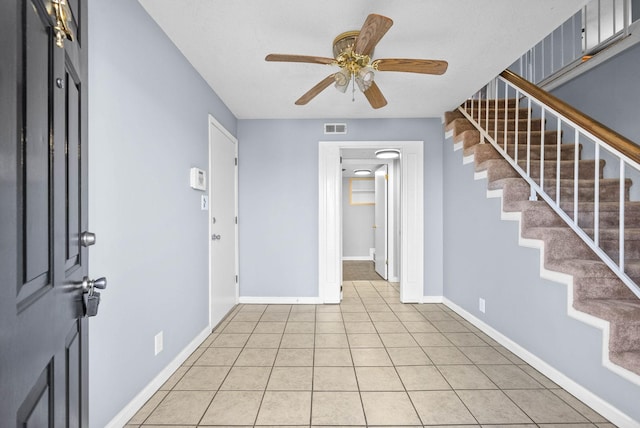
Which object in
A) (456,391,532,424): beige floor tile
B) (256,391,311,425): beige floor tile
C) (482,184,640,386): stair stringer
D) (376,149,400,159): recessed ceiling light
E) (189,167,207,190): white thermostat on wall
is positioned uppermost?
(376,149,400,159): recessed ceiling light

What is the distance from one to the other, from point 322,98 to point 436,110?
1.48 m

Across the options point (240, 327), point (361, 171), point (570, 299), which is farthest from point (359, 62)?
point (361, 171)

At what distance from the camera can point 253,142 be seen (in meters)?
4.02

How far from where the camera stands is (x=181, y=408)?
6.13 feet

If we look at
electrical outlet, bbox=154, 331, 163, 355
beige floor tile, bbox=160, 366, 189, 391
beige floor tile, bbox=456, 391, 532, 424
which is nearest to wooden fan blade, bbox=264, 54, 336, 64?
electrical outlet, bbox=154, 331, 163, 355

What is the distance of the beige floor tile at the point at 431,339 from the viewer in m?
2.78

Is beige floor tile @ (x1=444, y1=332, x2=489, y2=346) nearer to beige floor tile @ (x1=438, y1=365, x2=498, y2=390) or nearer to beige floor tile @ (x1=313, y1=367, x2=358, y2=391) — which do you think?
beige floor tile @ (x1=438, y1=365, x2=498, y2=390)

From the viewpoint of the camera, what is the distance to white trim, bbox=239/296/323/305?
398 centimetres

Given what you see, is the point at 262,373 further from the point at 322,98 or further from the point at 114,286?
the point at 322,98

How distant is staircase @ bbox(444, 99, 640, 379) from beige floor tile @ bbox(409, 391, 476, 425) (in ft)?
2.91

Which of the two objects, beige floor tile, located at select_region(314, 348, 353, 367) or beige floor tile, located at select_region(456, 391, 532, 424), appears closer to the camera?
beige floor tile, located at select_region(456, 391, 532, 424)

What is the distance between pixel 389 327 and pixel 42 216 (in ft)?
10.1

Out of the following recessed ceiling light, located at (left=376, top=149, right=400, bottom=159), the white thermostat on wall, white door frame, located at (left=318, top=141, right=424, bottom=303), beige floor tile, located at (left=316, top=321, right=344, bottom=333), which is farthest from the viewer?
recessed ceiling light, located at (left=376, top=149, right=400, bottom=159)

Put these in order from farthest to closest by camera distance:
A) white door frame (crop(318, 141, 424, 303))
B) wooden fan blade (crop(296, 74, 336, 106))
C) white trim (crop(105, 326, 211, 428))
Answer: white door frame (crop(318, 141, 424, 303)) < wooden fan blade (crop(296, 74, 336, 106)) < white trim (crop(105, 326, 211, 428))
